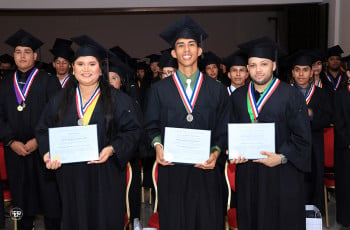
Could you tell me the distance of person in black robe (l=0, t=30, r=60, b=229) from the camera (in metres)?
4.47

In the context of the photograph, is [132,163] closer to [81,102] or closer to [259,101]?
[81,102]

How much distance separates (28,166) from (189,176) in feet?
6.21

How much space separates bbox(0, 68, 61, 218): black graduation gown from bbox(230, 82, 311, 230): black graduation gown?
2.01 metres

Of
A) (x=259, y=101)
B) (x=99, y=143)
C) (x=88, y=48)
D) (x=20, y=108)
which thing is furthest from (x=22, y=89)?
(x=259, y=101)

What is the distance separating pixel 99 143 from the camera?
3.35 m

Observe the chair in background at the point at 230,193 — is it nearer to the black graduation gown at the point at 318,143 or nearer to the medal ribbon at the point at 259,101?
the medal ribbon at the point at 259,101

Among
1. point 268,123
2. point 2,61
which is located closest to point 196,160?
point 268,123

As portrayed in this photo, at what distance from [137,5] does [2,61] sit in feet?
12.4

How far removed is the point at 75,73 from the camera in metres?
3.36

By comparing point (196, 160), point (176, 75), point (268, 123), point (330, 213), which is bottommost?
point (330, 213)

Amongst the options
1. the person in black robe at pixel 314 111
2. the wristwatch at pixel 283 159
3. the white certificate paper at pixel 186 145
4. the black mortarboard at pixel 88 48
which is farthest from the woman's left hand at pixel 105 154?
the person in black robe at pixel 314 111

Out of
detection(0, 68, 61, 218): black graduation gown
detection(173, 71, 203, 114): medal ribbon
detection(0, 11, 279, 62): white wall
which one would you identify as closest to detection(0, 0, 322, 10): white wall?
detection(0, 11, 279, 62): white wall

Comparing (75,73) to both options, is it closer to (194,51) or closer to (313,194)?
(194,51)

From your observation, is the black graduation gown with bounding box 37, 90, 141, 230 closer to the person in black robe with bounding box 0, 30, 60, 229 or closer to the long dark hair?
the long dark hair
